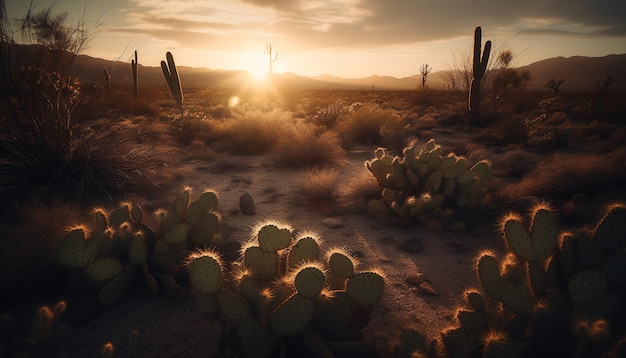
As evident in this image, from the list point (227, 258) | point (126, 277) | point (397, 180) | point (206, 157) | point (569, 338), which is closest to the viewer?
point (569, 338)

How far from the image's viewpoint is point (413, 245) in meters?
3.79

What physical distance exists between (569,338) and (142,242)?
300 centimetres

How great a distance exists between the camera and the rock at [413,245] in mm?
3729

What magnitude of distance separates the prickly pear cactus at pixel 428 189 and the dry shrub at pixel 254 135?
481cm

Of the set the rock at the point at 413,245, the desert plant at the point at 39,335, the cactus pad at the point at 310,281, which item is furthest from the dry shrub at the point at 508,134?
the desert plant at the point at 39,335

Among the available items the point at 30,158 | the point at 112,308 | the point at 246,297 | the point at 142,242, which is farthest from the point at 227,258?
the point at 30,158

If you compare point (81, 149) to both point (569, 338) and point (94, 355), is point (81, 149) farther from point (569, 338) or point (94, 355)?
point (569, 338)

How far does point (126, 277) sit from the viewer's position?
258 centimetres

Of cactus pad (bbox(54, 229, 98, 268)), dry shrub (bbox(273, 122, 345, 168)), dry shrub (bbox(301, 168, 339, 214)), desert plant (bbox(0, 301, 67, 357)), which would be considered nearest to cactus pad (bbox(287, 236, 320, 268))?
desert plant (bbox(0, 301, 67, 357))

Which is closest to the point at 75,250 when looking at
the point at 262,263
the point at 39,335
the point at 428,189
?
the point at 39,335

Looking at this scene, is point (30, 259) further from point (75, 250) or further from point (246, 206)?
point (246, 206)

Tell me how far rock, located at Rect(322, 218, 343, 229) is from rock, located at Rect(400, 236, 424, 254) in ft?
3.06

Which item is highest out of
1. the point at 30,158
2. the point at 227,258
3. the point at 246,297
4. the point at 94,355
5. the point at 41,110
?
the point at 41,110

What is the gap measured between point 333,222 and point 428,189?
1484 mm
